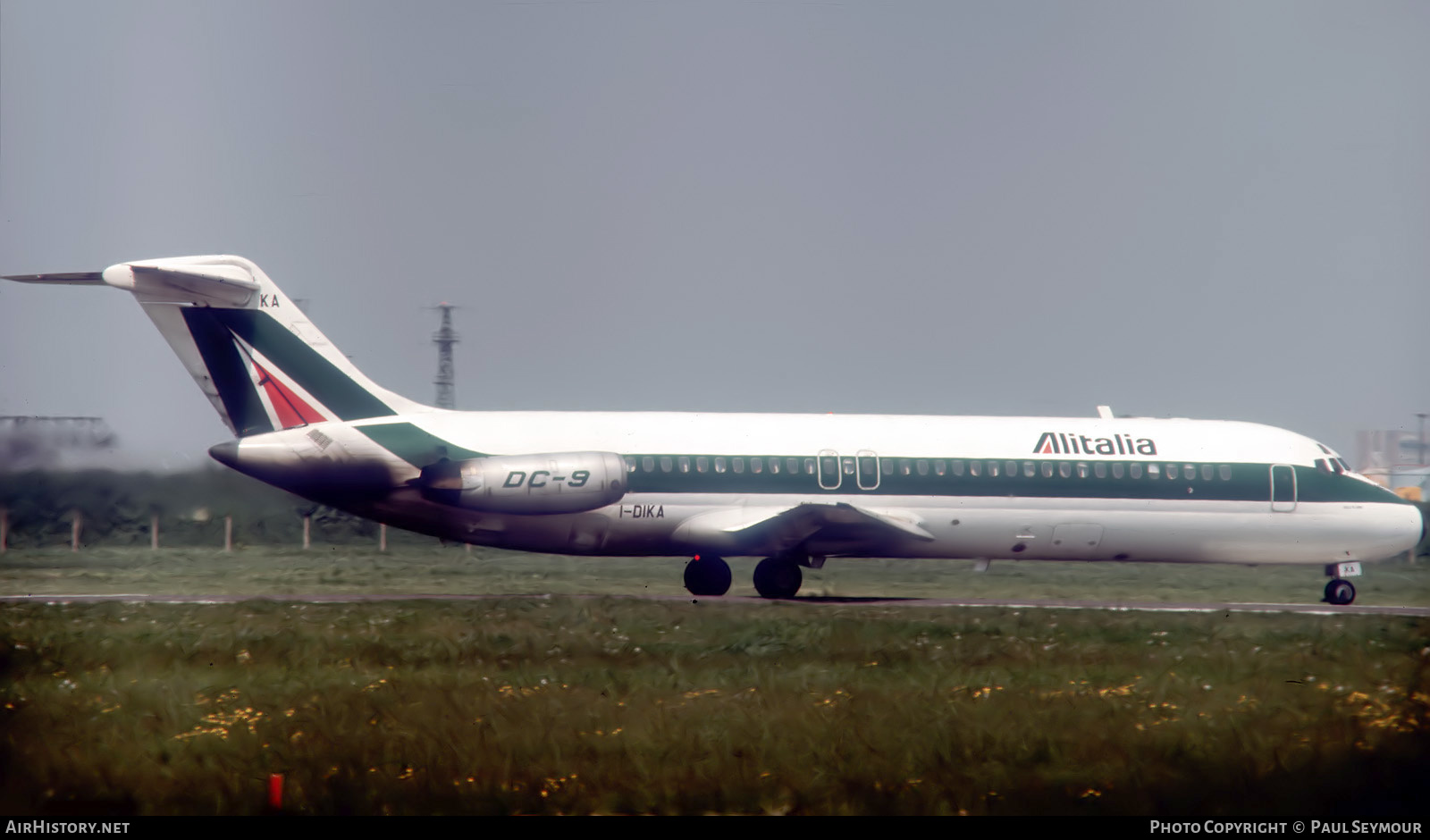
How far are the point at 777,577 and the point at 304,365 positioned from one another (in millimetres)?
9106

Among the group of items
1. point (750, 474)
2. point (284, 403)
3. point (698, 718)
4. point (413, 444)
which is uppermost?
point (284, 403)

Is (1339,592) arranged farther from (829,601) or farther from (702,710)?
(702,710)

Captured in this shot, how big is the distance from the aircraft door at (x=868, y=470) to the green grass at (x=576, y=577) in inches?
110

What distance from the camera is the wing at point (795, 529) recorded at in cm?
2447

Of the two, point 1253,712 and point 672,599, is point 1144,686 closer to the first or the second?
point 1253,712

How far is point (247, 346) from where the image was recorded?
75.6 feet

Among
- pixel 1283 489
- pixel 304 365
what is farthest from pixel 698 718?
pixel 1283 489

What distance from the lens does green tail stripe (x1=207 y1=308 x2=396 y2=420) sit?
2305cm

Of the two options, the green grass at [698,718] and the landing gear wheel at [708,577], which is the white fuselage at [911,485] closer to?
the landing gear wheel at [708,577]

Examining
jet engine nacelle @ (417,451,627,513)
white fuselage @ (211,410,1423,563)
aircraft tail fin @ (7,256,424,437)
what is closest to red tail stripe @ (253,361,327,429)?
aircraft tail fin @ (7,256,424,437)

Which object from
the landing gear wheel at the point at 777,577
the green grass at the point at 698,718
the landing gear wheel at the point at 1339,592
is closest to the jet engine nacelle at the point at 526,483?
the landing gear wheel at the point at 777,577

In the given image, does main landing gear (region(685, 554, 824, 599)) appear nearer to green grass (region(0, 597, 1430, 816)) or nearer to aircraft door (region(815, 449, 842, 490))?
aircraft door (region(815, 449, 842, 490))

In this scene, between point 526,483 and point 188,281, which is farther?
point 526,483

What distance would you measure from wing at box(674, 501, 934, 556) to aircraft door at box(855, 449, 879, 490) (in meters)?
0.45
